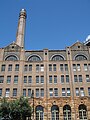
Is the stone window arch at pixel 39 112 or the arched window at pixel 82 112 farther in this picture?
the stone window arch at pixel 39 112

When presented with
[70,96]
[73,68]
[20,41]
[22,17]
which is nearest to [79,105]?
[70,96]

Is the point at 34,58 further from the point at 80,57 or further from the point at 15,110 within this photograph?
the point at 15,110

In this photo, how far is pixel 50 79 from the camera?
137 ft

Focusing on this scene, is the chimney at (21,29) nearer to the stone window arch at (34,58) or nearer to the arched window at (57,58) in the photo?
the stone window arch at (34,58)

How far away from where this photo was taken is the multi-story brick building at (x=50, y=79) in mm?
38125

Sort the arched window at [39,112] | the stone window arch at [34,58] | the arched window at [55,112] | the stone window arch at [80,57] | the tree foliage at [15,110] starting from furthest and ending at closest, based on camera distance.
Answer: the stone window arch at [80,57]
the stone window arch at [34,58]
the arched window at [55,112]
the arched window at [39,112]
the tree foliage at [15,110]

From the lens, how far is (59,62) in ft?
143

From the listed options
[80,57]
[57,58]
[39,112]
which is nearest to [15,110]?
[39,112]

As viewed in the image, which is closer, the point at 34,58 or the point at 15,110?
the point at 15,110

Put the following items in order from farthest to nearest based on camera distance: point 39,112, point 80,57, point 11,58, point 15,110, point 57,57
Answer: point 57,57
point 80,57
point 11,58
point 39,112
point 15,110

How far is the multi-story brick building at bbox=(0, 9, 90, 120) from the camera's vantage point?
125 feet

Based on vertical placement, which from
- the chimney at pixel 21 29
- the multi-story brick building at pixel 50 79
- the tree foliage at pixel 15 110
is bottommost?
the tree foliage at pixel 15 110

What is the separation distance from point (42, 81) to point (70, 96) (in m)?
6.85

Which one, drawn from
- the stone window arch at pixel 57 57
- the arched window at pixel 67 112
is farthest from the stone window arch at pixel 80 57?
the arched window at pixel 67 112
